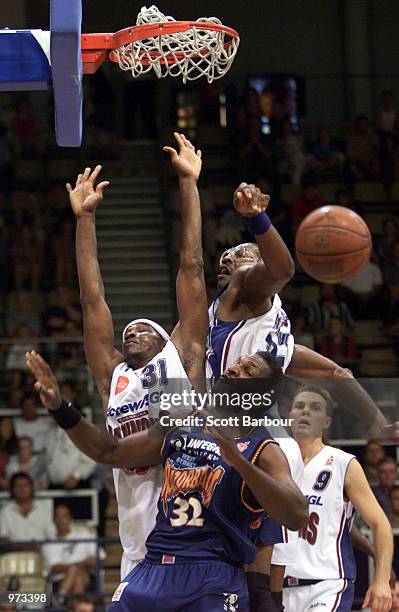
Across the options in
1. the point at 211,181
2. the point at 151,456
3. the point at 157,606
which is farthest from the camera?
the point at 211,181

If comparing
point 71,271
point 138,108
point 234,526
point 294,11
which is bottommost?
point 234,526

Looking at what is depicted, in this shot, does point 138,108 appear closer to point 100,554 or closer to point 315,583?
point 100,554

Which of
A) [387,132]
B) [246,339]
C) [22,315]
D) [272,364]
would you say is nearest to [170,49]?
[246,339]

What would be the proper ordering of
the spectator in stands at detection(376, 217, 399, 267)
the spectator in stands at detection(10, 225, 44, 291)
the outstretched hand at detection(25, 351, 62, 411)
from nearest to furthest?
the outstretched hand at detection(25, 351, 62, 411) → the spectator in stands at detection(10, 225, 44, 291) → the spectator in stands at detection(376, 217, 399, 267)

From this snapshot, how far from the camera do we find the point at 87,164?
1274cm

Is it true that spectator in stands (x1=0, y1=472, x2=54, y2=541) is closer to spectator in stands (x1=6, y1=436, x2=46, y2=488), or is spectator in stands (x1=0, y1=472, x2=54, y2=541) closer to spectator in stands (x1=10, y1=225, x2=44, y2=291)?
spectator in stands (x1=6, y1=436, x2=46, y2=488)

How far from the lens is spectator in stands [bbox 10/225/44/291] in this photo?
1146cm

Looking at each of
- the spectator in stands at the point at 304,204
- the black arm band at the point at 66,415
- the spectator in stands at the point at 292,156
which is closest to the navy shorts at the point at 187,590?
the black arm band at the point at 66,415

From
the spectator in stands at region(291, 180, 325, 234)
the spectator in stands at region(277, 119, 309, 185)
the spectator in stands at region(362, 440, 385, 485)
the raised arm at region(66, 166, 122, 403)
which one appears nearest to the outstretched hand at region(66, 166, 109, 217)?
the raised arm at region(66, 166, 122, 403)

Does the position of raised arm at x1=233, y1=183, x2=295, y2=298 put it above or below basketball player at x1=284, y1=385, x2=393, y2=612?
above

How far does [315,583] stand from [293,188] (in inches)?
281

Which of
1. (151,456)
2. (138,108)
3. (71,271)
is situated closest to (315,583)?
(151,456)

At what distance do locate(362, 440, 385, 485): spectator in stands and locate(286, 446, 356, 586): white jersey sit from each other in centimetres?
290

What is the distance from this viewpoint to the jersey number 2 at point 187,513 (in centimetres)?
450
